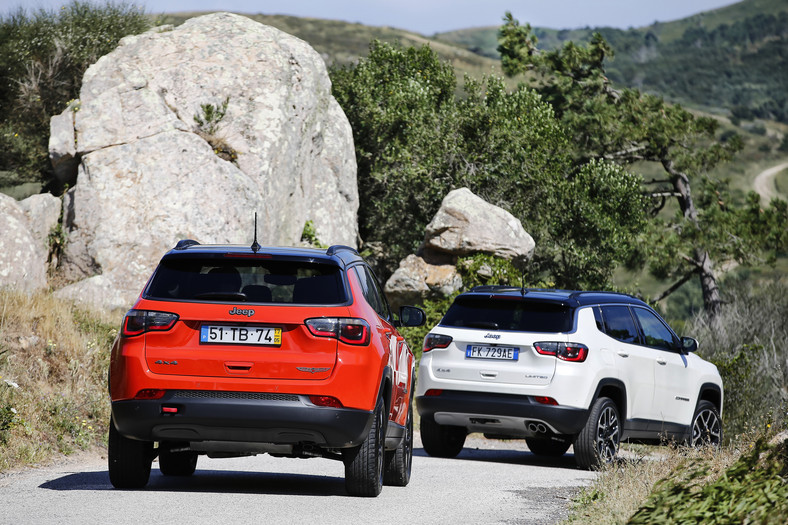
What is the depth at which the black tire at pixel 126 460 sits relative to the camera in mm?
8258

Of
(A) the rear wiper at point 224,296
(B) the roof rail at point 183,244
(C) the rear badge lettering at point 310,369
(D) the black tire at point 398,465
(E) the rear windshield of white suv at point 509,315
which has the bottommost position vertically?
(D) the black tire at point 398,465

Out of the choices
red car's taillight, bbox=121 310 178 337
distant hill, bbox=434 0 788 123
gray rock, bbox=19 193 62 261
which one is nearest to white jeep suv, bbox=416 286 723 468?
red car's taillight, bbox=121 310 178 337

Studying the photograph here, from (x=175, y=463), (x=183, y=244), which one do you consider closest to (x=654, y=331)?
(x=175, y=463)

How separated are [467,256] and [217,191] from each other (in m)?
6.00

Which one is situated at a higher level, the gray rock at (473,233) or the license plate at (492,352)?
the license plate at (492,352)

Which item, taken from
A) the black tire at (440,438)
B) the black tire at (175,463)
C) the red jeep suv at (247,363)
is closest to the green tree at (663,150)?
the black tire at (440,438)

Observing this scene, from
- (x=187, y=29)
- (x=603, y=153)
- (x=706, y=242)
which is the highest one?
(x=187, y=29)

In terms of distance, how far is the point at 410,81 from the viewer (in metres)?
28.5

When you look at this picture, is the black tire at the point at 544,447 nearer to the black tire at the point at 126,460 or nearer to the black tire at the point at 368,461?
the black tire at the point at 368,461

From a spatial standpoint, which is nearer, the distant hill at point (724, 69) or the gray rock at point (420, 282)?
the gray rock at point (420, 282)

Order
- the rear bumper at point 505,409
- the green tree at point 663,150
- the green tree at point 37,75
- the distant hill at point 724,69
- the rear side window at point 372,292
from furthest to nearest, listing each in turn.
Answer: the distant hill at point 724,69
the green tree at point 663,150
the green tree at point 37,75
the rear bumper at point 505,409
the rear side window at point 372,292

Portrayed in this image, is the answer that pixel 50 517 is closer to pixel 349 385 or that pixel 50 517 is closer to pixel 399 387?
pixel 349 385

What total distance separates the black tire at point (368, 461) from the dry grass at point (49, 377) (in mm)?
3546


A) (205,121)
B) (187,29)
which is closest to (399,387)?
(205,121)
